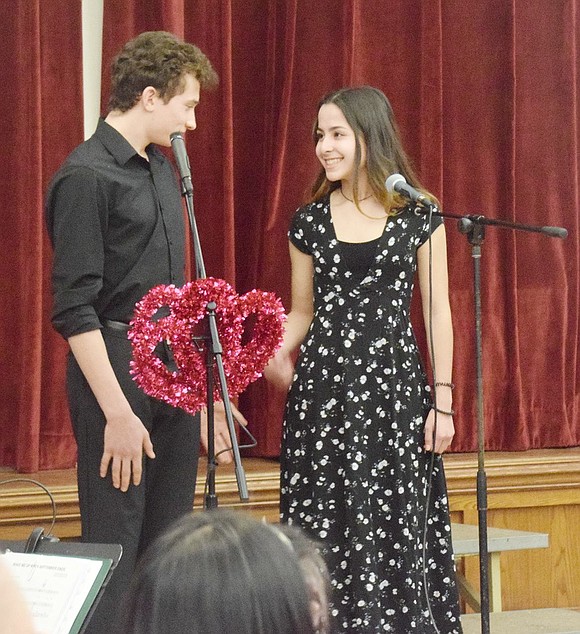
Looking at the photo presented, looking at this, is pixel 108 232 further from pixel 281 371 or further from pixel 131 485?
pixel 281 371

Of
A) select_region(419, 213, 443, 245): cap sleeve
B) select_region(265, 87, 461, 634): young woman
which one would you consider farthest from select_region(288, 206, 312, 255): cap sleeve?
select_region(419, 213, 443, 245): cap sleeve

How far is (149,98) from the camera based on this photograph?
8.71ft

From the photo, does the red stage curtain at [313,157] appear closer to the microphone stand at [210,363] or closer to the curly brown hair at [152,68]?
the curly brown hair at [152,68]

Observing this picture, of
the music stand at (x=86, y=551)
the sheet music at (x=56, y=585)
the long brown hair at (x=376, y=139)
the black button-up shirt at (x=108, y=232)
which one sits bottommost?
the sheet music at (x=56, y=585)

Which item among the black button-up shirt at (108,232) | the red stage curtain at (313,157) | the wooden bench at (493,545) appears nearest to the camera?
the black button-up shirt at (108,232)

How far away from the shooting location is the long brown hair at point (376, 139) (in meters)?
2.94

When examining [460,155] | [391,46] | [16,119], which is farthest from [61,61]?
[460,155]

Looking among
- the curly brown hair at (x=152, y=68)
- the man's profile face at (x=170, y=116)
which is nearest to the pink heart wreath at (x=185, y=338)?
the man's profile face at (x=170, y=116)

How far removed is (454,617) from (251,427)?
1.27 m

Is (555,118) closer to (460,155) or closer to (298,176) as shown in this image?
(460,155)

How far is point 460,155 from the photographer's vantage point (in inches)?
166

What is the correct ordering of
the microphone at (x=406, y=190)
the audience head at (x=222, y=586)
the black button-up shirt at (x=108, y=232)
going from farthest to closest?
the microphone at (x=406, y=190) → the black button-up shirt at (x=108, y=232) → the audience head at (x=222, y=586)

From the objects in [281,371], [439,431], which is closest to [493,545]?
[439,431]

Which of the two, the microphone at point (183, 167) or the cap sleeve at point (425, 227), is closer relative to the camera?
the microphone at point (183, 167)
